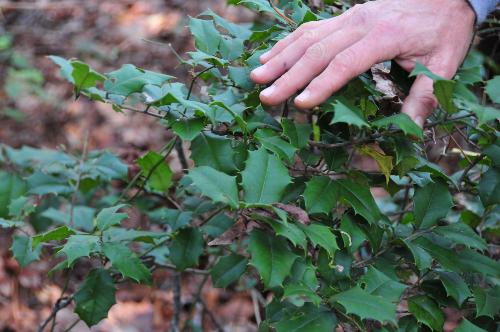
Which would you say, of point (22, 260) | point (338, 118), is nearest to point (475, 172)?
point (338, 118)

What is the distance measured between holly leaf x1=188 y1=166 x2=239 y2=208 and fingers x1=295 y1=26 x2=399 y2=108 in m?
0.22

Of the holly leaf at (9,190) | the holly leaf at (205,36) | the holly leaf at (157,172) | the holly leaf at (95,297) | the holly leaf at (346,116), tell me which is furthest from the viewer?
the holly leaf at (9,190)

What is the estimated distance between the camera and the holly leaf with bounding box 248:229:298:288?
104cm

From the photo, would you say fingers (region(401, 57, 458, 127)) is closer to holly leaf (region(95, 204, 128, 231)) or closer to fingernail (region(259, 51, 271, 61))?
fingernail (region(259, 51, 271, 61))

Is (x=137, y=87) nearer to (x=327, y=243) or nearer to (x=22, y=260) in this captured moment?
(x=327, y=243)

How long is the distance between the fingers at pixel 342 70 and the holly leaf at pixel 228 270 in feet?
1.70

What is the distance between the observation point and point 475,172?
1.80 m

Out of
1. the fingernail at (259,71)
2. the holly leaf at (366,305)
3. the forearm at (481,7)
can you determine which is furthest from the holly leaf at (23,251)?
the forearm at (481,7)

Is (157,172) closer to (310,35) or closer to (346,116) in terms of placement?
(310,35)

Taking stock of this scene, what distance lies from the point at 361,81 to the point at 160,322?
2.01 metres

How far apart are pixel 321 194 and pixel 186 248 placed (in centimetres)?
51

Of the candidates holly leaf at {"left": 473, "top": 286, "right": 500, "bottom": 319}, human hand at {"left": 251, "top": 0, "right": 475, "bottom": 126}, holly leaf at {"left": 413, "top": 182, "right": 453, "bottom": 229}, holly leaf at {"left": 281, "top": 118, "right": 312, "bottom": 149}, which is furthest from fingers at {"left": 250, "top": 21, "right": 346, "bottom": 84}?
holly leaf at {"left": 473, "top": 286, "right": 500, "bottom": 319}

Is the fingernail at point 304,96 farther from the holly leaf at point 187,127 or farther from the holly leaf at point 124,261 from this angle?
the holly leaf at point 124,261

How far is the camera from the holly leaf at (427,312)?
120 cm
